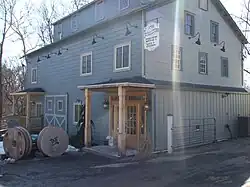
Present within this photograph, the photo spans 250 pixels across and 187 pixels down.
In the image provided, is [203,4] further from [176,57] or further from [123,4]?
[123,4]

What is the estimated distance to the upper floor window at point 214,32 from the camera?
1683cm

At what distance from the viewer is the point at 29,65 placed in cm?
2391

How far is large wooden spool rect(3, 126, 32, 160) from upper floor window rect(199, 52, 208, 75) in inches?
368

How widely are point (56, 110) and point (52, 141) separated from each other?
309 inches

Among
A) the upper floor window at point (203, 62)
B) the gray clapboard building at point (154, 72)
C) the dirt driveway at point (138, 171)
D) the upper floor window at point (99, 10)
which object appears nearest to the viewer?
the dirt driveway at point (138, 171)

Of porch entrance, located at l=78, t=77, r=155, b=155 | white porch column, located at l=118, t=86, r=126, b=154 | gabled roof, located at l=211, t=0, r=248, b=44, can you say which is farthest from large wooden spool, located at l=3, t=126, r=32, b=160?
gabled roof, located at l=211, t=0, r=248, b=44

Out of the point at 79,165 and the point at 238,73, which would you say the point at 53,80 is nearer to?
the point at 79,165

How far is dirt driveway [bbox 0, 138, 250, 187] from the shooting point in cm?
816

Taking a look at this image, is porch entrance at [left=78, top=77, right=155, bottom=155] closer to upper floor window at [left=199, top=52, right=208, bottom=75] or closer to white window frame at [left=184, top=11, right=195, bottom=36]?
white window frame at [left=184, top=11, right=195, bottom=36]

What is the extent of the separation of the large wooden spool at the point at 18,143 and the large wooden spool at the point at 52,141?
47cm

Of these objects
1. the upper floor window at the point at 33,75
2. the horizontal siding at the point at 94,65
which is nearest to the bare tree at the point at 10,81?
Result: the upper floor window at the point at 33,75

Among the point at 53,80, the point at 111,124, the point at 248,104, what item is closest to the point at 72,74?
the point at 53,80

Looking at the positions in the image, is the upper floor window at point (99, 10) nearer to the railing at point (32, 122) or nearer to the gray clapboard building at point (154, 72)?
the gray clapboard building at point (154, 72)

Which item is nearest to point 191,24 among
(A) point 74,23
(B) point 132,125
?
(B) point 132,125
